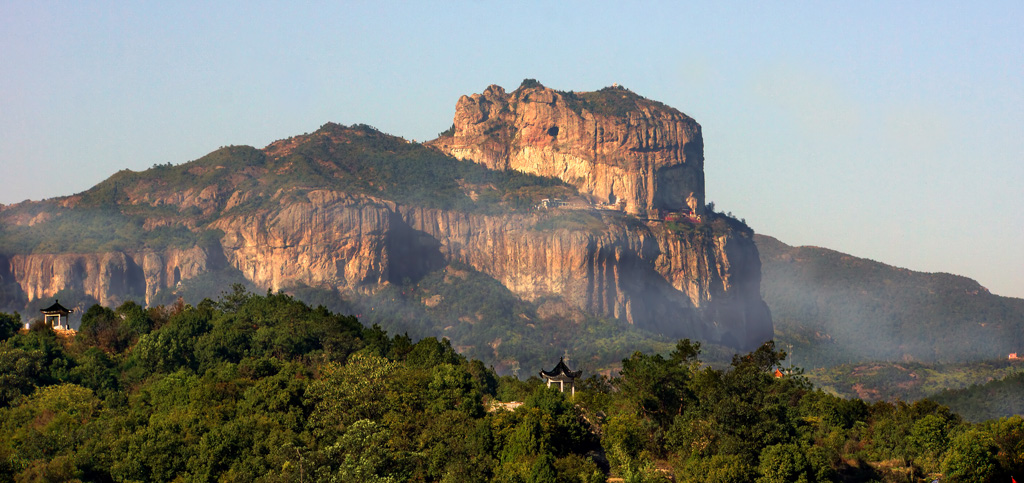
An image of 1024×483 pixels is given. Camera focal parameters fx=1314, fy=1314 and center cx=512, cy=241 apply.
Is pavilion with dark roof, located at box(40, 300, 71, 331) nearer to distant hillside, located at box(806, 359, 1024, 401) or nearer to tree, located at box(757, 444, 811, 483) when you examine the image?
tree, located at box(757, 444, 811, 483)

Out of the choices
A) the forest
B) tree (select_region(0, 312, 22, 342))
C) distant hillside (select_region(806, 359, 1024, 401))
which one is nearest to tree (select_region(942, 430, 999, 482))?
the forest

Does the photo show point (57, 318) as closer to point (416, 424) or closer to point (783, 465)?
point (416, 424)

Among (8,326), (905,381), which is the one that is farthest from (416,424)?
(905,381)

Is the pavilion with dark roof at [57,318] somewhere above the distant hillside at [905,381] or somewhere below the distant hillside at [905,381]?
above

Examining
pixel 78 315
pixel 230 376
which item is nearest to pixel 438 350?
pixel 230 376

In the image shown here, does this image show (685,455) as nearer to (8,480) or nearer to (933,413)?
(933,413)

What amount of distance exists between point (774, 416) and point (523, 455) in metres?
16.5

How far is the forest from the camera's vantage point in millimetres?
72188

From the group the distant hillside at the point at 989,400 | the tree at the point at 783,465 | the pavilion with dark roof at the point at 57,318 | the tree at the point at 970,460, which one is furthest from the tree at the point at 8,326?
the distant hillside at the point at 989,400

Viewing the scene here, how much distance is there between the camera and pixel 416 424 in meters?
79.5

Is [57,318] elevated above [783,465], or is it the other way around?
[57,318]

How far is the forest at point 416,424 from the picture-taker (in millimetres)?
72188

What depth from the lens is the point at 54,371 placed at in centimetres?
9444

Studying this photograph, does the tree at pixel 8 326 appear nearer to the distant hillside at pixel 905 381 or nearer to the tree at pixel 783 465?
the tree at pixel 783 465
